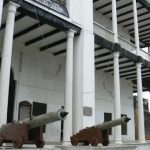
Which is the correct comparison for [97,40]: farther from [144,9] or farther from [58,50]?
[144,9]

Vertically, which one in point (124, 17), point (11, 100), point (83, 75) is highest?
point (124, 17)

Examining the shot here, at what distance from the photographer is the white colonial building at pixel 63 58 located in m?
14.4

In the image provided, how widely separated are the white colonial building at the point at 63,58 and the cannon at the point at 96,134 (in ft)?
3.34

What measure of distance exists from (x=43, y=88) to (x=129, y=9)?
32.4ft

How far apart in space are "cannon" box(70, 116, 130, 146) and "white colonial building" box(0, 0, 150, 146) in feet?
3.34

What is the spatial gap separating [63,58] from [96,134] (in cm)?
912

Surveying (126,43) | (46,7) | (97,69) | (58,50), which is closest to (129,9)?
(126,43)

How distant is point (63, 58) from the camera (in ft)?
69.1

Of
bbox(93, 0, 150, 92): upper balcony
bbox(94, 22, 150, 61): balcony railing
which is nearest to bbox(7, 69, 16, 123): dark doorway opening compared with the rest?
bbox(93, 0, 150, 92): upper balcony

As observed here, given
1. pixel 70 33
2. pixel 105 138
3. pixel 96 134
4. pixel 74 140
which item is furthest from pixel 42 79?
pixel 96 134

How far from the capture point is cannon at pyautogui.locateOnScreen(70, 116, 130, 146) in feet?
41.7

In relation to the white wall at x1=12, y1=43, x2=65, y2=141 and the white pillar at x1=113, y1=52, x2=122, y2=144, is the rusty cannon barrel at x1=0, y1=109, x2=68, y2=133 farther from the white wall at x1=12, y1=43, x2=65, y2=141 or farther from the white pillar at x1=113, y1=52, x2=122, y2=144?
the white pillar at x1=113, y1=52, x2=122, y2=144

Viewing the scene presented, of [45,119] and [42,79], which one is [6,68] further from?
[42,79]

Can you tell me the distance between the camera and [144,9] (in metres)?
24.1
